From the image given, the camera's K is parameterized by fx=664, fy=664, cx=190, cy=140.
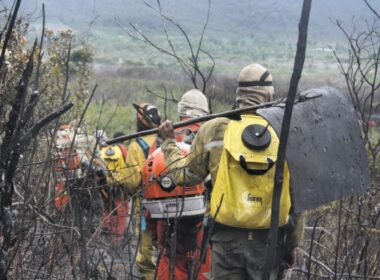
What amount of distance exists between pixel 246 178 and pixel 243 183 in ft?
0.10

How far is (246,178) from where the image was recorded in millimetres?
3287

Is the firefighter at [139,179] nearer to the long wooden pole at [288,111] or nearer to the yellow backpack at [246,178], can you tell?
the yellow backpack at [246,178]

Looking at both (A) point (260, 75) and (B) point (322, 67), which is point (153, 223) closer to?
(A) point (260, 75)

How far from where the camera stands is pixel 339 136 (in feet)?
9.63

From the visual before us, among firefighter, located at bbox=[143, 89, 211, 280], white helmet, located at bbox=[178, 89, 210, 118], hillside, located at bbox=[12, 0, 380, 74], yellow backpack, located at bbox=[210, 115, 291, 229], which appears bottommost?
firefighter, located at bbox=[143, 89, 211, 280]

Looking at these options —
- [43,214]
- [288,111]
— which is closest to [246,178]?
[43,214]

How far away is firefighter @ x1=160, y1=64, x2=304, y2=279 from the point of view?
322cm

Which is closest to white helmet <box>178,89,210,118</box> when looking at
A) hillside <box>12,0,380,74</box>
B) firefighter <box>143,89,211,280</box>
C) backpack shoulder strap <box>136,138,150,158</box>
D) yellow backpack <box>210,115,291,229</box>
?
firefighter <box>143,89,211,280</box>

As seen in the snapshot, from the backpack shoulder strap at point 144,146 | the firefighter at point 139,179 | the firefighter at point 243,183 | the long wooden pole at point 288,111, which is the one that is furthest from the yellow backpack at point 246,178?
the backpack shoulder strap at point 144,146

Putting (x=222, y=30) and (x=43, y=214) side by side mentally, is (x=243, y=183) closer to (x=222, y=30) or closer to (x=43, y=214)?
(x=43, y=214)

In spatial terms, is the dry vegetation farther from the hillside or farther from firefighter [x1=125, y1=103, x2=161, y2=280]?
the hillside

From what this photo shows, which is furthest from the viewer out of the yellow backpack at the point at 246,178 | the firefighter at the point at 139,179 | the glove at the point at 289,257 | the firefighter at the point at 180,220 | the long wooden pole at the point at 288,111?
the firefighter at the point at 139,179

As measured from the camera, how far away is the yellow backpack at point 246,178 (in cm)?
322

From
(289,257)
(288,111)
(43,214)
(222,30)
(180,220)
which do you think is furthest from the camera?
(222,30)
